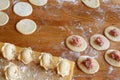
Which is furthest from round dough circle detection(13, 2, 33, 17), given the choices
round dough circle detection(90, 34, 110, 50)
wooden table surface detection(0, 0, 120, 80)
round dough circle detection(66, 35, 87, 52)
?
round dough circle detection(90, 34, 110, 50)

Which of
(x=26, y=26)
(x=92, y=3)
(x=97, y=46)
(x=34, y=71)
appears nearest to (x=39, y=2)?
(x=26, y=26)

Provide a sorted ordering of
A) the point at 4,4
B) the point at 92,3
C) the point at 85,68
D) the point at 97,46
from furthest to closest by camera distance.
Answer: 1. the point at 92,3
2. the point at 4,4
3. the point at 97,46
4. the point at 85,68

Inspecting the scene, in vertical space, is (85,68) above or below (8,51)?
below

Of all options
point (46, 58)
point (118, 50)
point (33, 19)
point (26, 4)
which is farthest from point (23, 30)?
point (118, 50)

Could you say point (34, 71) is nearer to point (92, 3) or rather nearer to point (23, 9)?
point (23, 9)

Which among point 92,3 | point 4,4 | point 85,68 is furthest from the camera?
point 92,3
